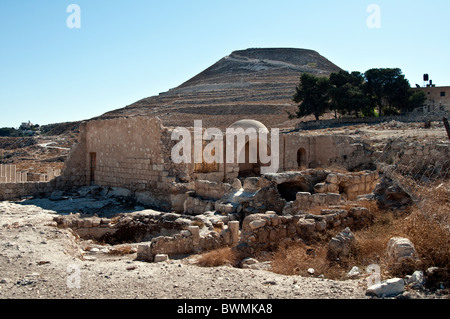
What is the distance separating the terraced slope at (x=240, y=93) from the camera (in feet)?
196

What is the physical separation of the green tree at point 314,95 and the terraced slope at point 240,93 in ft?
21.4

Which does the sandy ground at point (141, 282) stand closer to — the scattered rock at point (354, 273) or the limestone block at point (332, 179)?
the scattered rock at point (354, 273)

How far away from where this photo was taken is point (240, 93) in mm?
76625

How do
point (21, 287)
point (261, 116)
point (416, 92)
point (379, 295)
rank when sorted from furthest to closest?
point (261, 116) → point (416, 92) → point (21, 287) → point (379, 295)

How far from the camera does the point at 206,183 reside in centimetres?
1192

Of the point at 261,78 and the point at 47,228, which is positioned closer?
the point at 47,228

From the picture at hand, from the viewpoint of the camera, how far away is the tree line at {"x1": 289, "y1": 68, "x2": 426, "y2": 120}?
35.9 metres

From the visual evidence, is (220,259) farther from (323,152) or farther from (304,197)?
(323,152)

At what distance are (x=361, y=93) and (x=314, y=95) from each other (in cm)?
481

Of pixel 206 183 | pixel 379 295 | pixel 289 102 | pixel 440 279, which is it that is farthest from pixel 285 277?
pixel 289 102

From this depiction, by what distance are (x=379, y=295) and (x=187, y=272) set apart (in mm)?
2422

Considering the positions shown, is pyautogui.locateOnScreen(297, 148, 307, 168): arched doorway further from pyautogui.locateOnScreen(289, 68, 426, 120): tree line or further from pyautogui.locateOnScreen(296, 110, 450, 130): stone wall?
pyautogui.locateOnScreen(289, 68, 426, 120): tree line

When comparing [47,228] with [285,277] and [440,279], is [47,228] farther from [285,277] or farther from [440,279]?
[440,279]

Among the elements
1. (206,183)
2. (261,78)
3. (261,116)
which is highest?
(261,78)
